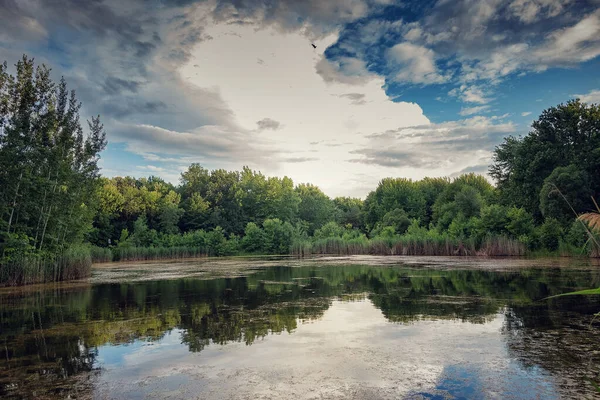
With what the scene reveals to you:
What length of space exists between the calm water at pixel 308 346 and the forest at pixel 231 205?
190 cm

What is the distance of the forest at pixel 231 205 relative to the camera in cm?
1602

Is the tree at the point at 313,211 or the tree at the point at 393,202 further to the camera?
the tree at the point at 313,211

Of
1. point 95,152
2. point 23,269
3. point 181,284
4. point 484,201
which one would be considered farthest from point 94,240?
point 484,201

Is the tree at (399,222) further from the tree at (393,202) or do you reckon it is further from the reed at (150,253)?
the reed at (150,253)

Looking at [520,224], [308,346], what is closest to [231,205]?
[520,224]

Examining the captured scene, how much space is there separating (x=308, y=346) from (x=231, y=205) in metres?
57.9

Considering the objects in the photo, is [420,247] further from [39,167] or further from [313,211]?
[313,211]

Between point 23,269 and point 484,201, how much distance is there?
134 feet

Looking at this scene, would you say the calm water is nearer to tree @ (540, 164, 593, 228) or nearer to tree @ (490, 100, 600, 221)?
tree @ (540, 164, 593, 228)

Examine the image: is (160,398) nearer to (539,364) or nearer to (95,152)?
(539,364)

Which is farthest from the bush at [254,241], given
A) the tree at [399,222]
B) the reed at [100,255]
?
the reed at [100,255]

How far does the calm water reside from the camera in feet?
14.4

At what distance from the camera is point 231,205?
206ft

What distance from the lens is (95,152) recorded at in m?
21.7
